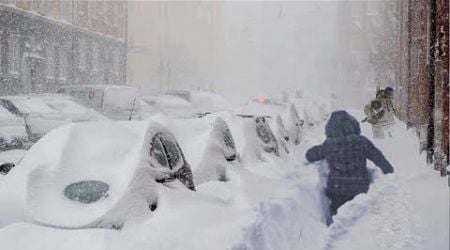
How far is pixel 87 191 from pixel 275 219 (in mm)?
2034

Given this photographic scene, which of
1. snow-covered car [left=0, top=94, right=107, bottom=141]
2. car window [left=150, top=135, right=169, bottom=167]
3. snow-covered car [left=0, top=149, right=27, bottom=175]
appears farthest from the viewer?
snow-covered car [left=0, top=94, right=107, bottom=141]

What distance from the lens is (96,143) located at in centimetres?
548

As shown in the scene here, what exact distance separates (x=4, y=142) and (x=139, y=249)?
22.4 feet

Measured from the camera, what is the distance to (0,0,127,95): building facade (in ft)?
88.9

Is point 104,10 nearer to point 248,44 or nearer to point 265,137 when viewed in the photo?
point 265,137

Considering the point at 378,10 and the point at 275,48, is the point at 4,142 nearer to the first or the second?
the point at 378,10

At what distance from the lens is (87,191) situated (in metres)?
4.87

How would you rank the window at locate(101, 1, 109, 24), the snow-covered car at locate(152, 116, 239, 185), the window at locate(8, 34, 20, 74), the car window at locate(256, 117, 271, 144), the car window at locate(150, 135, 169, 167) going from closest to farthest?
the car window at locate(150, 135, 169, 167) < the snow-covered car at locate(152, 116, 239, 185) < the car window at locate(256, 117, 271, 144) < the window at locate(8, 34, 20, 74) < the window at locate(101, 1, 109, 24)

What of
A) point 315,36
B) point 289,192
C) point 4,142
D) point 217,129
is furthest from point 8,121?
point 315,36

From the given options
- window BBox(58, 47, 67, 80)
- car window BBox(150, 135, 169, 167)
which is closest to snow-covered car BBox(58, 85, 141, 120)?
car window BBox(150, 135, 169, 167)

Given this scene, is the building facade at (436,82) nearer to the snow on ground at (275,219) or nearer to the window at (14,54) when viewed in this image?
the snow on ground at (275,219)

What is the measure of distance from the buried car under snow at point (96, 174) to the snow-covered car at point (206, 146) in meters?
1.34

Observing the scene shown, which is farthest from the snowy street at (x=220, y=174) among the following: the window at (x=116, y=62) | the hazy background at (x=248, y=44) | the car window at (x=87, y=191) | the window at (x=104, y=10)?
the hazy background at (x=248, y=44)

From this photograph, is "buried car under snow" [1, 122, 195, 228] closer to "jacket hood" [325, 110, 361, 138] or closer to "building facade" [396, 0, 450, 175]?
"jacket hood" [325, 110, 361, 138]
